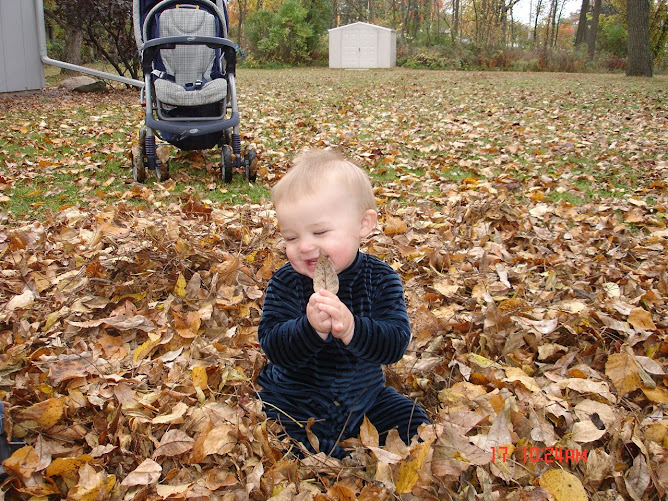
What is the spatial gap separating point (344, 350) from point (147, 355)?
107 cm

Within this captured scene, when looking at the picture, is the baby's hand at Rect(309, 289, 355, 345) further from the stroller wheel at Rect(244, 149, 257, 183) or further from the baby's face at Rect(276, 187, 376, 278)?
the stroller wheel at Rect(244, 149, 257, 183)

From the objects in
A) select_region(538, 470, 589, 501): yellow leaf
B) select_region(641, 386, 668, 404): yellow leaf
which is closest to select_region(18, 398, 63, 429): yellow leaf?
select_region(538, 470, 589, 501): yellow leaf

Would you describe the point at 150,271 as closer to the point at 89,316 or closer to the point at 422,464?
the point at 89,316

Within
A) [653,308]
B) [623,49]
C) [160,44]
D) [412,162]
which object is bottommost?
[653,308]

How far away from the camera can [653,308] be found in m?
2.84

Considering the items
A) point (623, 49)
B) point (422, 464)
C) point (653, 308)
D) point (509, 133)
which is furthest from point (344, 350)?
point (623, 49)

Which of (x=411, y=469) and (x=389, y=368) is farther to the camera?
(x=389, y=368)

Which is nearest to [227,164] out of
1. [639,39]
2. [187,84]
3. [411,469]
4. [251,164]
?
[251,164]

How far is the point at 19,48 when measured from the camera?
35.5 ft

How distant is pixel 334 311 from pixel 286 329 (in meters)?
0.24

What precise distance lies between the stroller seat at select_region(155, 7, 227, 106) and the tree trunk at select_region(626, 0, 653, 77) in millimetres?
16008

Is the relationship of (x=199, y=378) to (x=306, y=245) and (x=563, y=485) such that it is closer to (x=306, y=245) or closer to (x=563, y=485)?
(x=306, y=245)

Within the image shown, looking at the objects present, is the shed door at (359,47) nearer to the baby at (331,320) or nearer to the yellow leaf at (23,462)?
the baby at (331,320)
